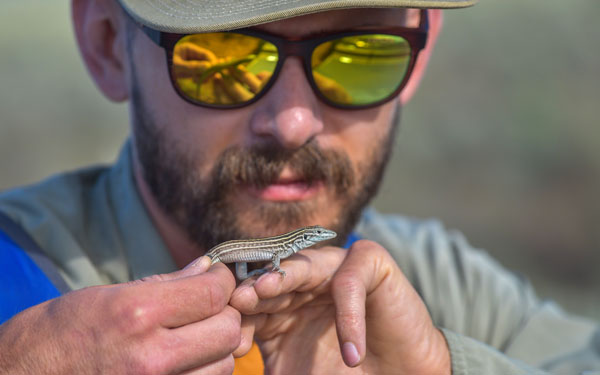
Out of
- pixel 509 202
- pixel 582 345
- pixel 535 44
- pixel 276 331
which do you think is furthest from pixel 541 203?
pixel 276 331

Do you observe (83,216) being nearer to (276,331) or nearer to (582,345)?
(276,331)

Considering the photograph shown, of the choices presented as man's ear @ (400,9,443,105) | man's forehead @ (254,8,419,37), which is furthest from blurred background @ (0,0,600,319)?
man's forehead @ (254,8,419,37)

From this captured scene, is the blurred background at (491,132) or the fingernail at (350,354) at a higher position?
the fingernail at (350,354)

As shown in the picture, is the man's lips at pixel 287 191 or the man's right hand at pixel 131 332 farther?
the man's lips at pixel 287 191

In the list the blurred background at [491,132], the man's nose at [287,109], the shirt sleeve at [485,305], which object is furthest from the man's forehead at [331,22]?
the blurred background at [491,132]

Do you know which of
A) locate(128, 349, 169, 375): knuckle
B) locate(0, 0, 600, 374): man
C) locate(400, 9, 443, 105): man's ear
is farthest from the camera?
locate(400, 9, 443, 105): man's ear

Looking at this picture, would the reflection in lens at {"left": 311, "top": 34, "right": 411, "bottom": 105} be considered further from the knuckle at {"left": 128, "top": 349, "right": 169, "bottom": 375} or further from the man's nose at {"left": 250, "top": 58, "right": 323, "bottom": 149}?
the knuckle at {"left": 128, "top": 349, "right": 169, "bottom": 375}

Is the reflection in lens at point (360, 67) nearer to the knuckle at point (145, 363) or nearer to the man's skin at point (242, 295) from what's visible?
the man's skin at point (242, 295)
